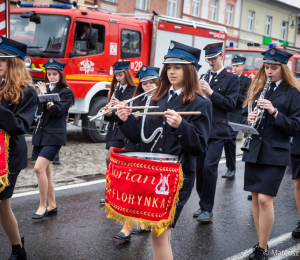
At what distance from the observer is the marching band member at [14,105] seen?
335cm

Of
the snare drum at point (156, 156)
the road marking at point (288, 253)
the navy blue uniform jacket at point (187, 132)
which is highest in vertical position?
the navy blue uniform jacket at point (187, 132)

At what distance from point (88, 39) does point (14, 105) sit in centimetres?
666

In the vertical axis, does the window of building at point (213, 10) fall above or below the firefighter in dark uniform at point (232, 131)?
above

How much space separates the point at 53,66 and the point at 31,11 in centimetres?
480

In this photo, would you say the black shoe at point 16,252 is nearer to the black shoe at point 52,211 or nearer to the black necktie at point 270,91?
the black shoe at point 52,211

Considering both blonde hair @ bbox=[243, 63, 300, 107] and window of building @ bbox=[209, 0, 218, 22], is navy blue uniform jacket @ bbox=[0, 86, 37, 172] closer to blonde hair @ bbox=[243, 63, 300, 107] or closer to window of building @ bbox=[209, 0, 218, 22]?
blonde hair @ bbox=[243, 63, 300, 107]

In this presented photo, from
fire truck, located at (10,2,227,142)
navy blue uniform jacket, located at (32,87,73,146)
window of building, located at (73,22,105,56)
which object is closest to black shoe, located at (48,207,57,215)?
navy blue uniform jacket, located at (32,87,73,146)

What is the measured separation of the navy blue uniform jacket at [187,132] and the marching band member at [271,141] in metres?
1.03

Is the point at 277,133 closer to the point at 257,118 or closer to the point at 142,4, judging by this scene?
the point at 257,118

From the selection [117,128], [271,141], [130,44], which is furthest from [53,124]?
[130,44]

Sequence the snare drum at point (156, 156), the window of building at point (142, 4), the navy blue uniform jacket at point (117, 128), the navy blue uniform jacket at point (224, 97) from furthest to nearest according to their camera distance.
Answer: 1. the window of building at point (142, 4)
2. the navy blue uniform jacket at point (117, 128)
3. the navy blue uniform jacket at point (224, 97)
4. the snare drum at point (156, 156)

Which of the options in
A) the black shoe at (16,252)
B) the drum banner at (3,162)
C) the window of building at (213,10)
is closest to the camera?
the drum banner at (3,162)

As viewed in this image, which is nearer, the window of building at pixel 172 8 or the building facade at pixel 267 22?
the window of building at pixel 172 8

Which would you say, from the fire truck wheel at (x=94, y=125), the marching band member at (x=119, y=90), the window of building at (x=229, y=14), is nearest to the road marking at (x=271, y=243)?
the marching band member at (x=119, y=90)
